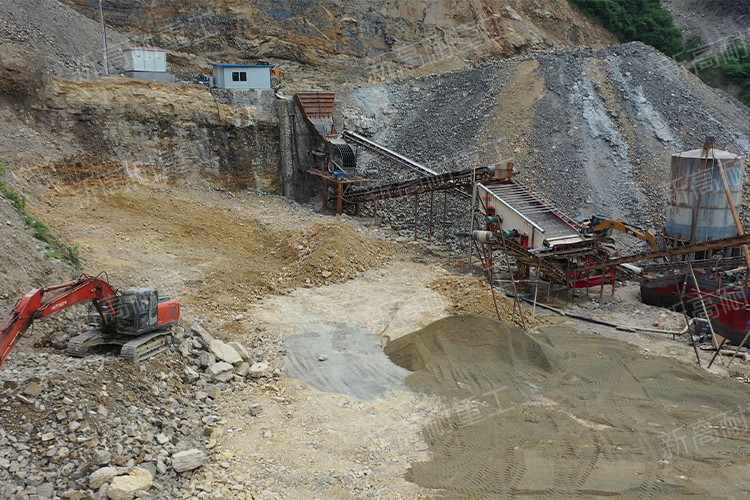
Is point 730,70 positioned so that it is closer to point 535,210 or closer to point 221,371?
point 535,210

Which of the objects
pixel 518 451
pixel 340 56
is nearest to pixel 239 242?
pixel 518 451

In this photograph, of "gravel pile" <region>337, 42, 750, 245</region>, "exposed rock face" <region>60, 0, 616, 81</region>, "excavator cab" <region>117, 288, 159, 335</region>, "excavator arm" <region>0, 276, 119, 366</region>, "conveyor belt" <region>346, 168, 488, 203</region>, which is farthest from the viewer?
"exposed rock face" <region>60, 0, 616, 81</region>

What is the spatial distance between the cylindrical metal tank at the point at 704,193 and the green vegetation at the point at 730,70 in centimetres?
2710

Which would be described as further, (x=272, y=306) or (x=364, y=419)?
(x=272, y=306)

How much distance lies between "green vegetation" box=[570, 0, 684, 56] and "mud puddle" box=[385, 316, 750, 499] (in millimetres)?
32674

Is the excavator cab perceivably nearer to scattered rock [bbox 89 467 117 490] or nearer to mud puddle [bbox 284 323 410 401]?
mud puddle [bbox 284 323 410 401]

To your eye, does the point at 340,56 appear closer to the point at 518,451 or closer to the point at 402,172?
the point at 402,172

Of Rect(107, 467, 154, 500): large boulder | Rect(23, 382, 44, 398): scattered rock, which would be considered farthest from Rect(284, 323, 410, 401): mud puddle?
Rect(23, 382, 44, 398): scattered rock

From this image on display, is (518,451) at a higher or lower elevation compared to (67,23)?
lower

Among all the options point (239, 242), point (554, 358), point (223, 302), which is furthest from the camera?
point (239, 242)

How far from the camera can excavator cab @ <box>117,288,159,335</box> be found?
42.8ft

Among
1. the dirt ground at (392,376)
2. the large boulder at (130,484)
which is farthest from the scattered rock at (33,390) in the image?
the dirt ground at (392,376)

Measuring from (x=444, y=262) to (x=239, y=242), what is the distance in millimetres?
6654

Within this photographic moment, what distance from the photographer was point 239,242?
2364cm
